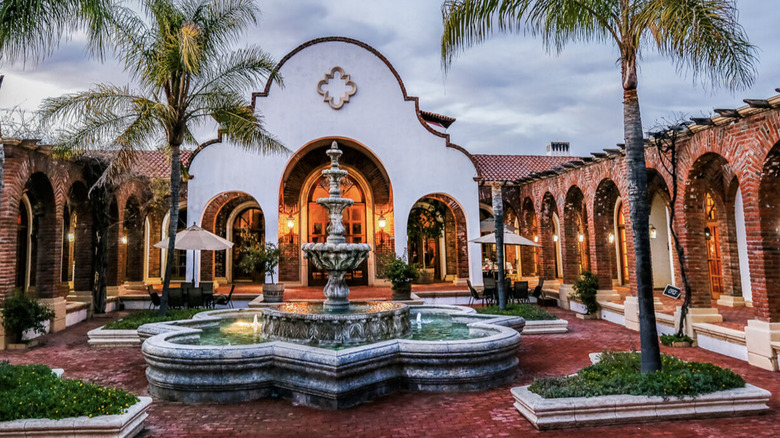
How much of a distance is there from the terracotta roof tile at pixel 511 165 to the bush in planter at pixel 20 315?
55.2ft

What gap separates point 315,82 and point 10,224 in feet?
32.7

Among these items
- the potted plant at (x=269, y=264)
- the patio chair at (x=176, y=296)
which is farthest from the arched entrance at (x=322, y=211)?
the patio chair at (x=176, y=296)

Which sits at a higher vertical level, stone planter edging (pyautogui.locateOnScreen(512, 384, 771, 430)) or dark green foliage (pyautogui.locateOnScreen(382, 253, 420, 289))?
dark green foliage (pyautogui.locateOnScreen(382, 253, 420, 289))

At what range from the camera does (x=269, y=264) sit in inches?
583

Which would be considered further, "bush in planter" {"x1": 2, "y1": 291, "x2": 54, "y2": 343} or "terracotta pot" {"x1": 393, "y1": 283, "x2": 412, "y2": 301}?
"terracotta pot" {"x1": 393, "y1": 283, "x2": 412, "y2": 301}

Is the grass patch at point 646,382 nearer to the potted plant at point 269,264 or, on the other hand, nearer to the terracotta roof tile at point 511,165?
the potted plant at point 269,264

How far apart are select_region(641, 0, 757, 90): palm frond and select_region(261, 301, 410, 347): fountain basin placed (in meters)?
5.18

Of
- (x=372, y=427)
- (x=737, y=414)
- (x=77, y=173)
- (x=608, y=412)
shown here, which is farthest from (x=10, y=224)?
(x=737, y=414)

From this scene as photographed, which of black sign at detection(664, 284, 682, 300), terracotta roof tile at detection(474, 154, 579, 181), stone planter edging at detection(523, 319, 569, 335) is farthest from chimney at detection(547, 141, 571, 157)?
black sign at detection(664, 284, 682, 300)

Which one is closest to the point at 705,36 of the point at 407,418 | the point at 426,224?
the point at 407,418

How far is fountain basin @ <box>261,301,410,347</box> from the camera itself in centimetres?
681

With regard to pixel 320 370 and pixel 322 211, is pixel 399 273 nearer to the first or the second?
pixel 322 211

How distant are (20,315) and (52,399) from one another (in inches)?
248

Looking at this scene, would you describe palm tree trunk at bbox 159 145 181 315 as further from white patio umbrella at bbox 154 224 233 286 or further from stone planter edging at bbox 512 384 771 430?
stone planter edging at bbox 512 384 771 430
